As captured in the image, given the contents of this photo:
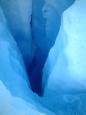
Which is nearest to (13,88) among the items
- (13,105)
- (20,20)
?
(13,105)

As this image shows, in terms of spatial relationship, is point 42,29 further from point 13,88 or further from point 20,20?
point 13,88

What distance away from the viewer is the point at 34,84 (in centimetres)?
93

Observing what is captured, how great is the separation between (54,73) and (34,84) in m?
0.29

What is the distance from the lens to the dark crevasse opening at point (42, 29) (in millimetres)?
858

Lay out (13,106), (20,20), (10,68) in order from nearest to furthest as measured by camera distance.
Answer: (13,106) < (10,68) < (20,20)

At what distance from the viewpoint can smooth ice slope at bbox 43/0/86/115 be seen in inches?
23.1

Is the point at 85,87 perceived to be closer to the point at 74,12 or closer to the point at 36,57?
the point at 74,12

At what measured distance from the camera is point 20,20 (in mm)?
914

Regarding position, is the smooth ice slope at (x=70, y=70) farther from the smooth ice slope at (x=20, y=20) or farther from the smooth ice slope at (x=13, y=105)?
the smooth ice slope at (x=20, y=20)

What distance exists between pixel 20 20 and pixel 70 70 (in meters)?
0.38

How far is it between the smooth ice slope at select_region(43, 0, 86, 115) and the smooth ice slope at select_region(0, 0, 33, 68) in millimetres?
269

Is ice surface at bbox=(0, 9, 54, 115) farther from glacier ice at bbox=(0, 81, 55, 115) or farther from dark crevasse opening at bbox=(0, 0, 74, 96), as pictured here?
dark crevasse opening at bbox=(0, 0, 74, 96)

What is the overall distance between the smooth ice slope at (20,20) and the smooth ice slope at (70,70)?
0.88 feet

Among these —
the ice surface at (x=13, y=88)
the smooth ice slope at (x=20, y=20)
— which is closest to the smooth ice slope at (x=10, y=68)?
the ice surface at (x=13, y=88)
